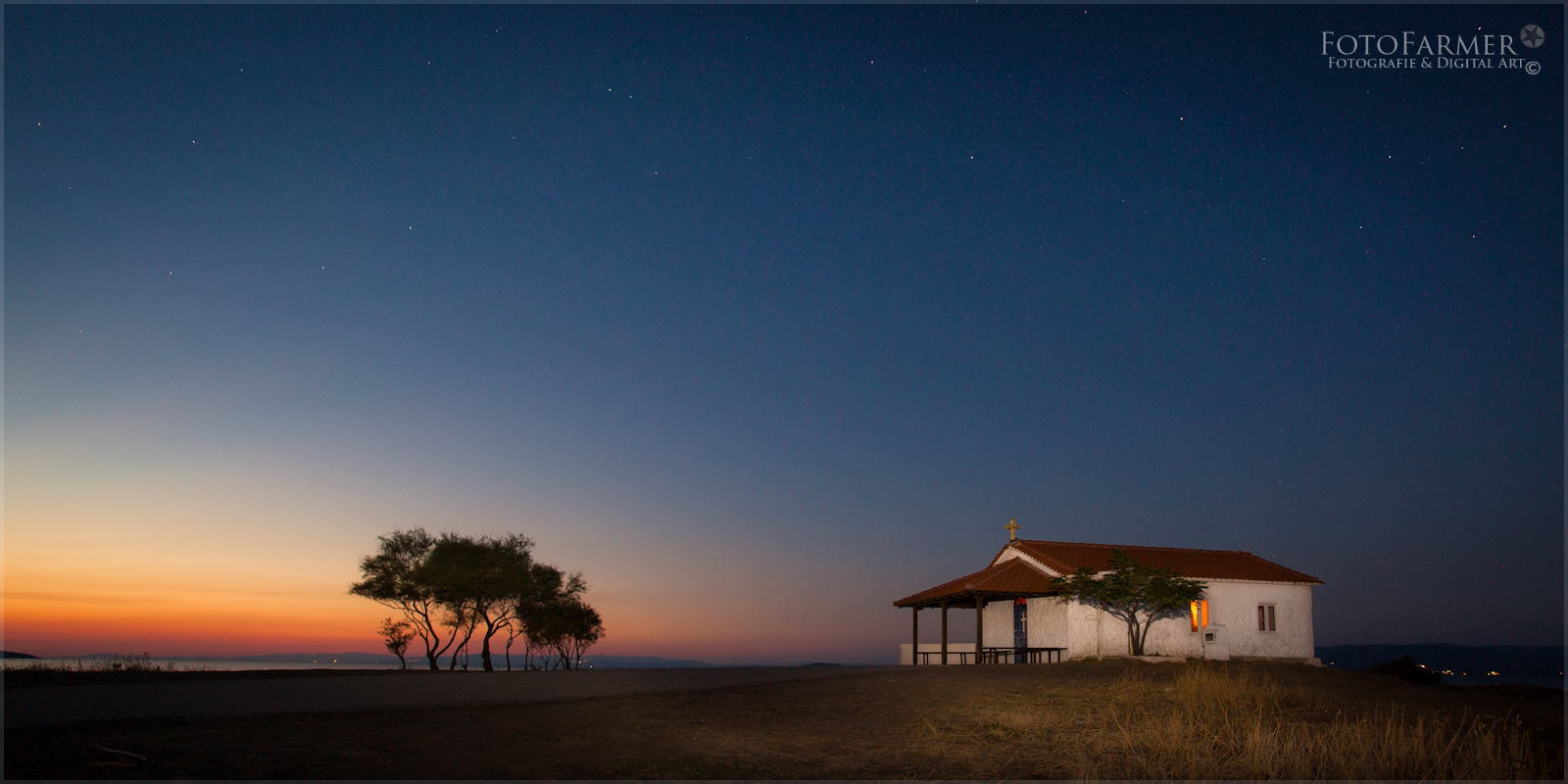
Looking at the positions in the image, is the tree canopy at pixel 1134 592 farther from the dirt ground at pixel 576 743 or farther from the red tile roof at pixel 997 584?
the dirt ground at pixel 576 743

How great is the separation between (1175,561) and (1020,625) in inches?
220

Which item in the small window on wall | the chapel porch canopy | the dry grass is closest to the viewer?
the dry grass

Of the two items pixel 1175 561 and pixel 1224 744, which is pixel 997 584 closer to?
pixel 1175 561

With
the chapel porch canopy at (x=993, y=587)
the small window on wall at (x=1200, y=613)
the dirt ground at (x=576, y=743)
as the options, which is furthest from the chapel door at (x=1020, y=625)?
the dirt ground at (x=576, y=743)

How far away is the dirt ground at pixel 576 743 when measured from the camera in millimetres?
7812

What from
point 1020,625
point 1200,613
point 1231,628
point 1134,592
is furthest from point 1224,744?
point 1020,625

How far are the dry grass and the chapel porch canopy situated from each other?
1486cm

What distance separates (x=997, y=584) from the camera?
93.1 feet

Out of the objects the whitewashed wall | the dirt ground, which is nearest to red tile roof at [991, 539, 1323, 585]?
the whitewashed wall

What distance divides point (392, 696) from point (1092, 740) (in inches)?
363

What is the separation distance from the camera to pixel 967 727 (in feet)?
37.3

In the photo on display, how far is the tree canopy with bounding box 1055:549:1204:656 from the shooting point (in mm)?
27094

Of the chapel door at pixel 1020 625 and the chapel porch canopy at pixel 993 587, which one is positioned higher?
the chapel porch canopy at pixel 993 587

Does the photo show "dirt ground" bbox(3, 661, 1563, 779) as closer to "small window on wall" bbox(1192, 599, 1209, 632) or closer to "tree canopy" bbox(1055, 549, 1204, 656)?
"tree canopy" bbox(1055, 549, 1204, 656)
